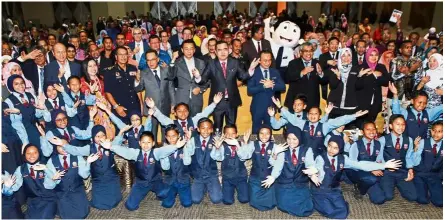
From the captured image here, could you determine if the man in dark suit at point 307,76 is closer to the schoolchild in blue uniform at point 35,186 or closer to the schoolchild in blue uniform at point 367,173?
the schoolchild in blue uniform at point 367,173

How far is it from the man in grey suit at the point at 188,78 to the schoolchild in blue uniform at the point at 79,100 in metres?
1.10

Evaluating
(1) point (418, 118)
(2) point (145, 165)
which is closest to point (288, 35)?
(1) point (418, 118)

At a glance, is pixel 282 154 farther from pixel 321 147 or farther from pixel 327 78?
pixel 327 78

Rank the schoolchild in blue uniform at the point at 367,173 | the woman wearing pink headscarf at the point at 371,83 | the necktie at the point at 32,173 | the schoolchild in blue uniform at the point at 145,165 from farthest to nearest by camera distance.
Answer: the woman wearing pink headscarf at the point at 371,83, the schoolchild in blue uniform at the point at 367,173, the schoolchild in blue uniform at the point at 145,165, the necktie at the point at 32,173

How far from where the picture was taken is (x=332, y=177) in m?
3.97

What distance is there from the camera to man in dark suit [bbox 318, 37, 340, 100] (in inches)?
201

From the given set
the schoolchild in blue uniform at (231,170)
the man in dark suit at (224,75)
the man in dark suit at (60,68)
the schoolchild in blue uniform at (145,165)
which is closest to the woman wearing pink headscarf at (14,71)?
the man in dark suit at (60,68)

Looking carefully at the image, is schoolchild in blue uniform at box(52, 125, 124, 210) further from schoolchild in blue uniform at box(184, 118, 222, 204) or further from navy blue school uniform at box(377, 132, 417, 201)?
navy blue school uniform at box(377, 132, 417, 201)

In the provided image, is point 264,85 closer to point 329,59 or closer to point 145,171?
point 329,59

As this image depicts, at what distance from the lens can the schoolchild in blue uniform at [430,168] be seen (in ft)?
A: 13.5

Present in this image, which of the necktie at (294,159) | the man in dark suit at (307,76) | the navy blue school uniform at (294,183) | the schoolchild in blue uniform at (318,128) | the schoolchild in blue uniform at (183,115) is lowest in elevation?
the navy blue school uniform at (294,183)

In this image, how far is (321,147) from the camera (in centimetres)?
456

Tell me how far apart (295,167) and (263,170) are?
369 mm

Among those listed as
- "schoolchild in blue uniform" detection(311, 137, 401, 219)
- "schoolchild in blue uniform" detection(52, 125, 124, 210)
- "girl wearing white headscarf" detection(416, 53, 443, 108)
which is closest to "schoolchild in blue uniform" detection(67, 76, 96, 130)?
"schoolchild in blue uniform" detection(52, 125, 124, 210)
